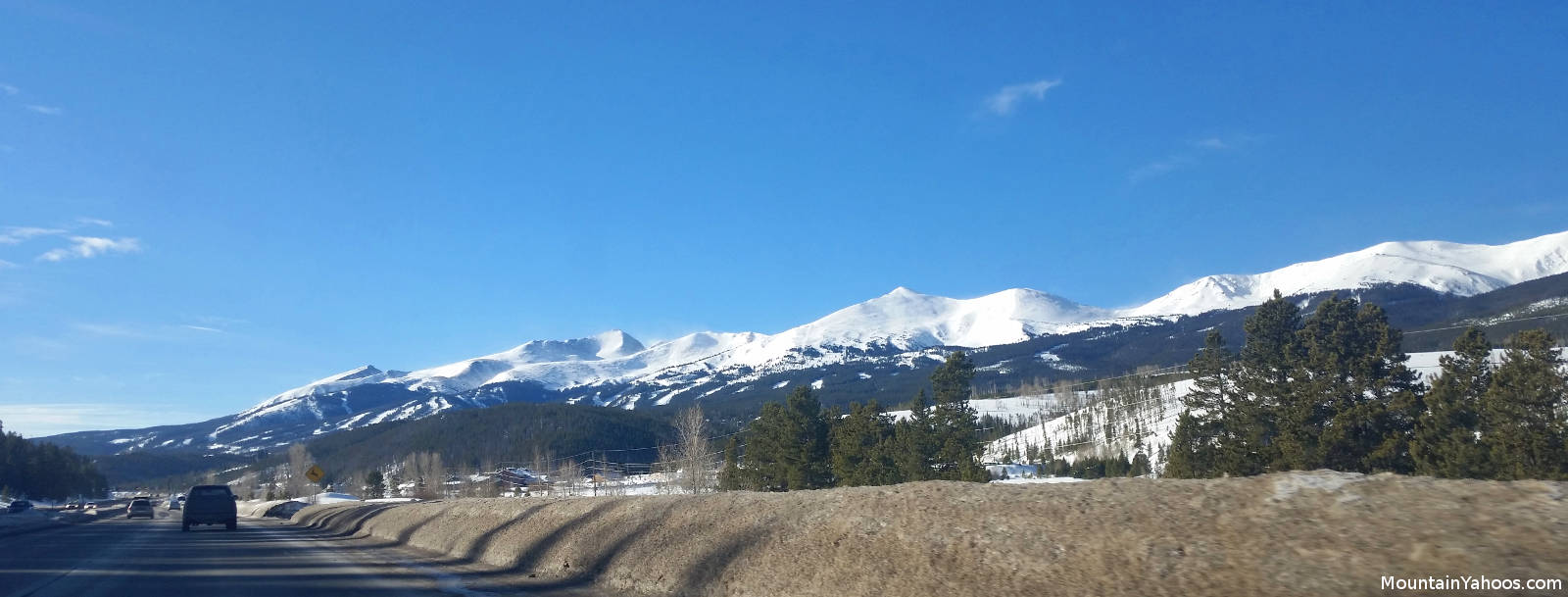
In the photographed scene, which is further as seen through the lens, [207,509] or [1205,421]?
[1205,421]

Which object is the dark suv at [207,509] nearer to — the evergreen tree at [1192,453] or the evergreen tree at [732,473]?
the evergreen tree at [732,473]

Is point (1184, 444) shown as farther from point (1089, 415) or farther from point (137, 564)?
point (1089, 415)

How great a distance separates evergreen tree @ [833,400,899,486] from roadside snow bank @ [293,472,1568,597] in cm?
3878

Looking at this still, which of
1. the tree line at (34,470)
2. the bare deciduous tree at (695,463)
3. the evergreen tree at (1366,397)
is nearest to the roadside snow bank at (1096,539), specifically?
the evergreen tree at (1366,397)

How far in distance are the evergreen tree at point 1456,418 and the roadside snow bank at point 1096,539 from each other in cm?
2488

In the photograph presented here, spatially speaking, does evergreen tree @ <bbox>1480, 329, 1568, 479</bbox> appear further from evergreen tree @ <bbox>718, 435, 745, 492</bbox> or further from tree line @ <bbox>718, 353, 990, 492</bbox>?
evergreen tree @ <bbox>718, 435, 745, 492</bbox>

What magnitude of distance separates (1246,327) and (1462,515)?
4167cm

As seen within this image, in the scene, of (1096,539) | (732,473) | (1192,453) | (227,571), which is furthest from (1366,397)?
(732,473)

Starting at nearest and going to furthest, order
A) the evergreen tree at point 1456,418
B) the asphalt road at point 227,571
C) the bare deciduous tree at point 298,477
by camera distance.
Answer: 1. the asphalt road at point 227,571
2. the evergreen tree at point 1456,418
3. the bare deciduous tree at point 298,477

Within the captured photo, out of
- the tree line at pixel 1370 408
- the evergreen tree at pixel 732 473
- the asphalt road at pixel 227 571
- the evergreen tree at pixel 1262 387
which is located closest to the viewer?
the asphalt road at pixel 227 571

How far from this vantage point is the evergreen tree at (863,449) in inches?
2249

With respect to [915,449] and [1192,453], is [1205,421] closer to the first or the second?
[1192,453]

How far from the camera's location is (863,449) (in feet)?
193

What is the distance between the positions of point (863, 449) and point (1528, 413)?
112ft
